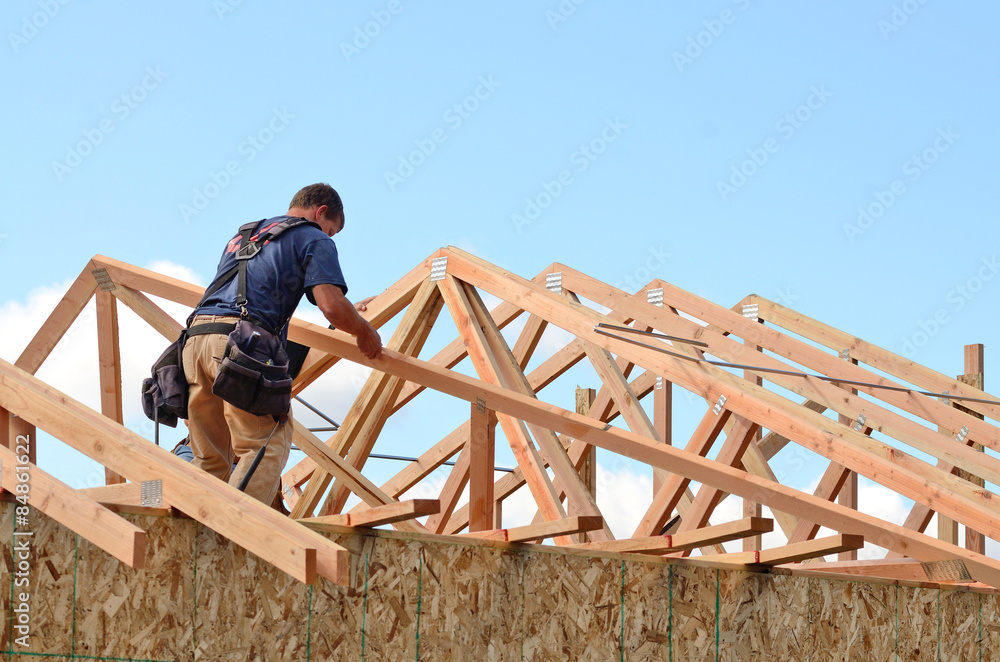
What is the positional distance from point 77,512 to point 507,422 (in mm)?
2809

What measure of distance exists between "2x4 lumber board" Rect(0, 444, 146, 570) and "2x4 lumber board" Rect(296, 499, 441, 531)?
0.88m

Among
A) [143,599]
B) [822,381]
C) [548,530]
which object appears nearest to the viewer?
[143,599]

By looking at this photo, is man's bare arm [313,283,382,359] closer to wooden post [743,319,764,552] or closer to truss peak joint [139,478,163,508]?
truss peak joint [139,478,163,508]

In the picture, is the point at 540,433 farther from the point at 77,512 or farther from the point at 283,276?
the point at 77,512

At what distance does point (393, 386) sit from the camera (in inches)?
268

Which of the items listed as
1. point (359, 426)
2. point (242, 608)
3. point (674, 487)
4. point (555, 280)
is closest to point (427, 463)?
point (555, 280)

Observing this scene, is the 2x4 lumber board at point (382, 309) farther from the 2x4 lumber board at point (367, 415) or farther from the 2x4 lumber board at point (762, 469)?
the 2x4 lumber board at point (762, 469)

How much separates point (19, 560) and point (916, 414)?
6609 millimetres

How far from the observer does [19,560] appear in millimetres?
4055

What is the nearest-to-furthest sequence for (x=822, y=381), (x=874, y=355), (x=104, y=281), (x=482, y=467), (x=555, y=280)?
(x=482, y=467), (x=104, y=281), (x=822, y=381), (x=555, y=280), (x=874, y=355)

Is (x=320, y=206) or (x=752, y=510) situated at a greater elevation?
(x=320, y=206)

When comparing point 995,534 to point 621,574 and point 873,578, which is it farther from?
point 621,574

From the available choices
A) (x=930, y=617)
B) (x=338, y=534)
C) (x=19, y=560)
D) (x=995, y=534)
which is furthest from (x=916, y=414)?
(x=19, y=560)

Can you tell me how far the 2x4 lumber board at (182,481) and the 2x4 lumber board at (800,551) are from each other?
89.7 inches
